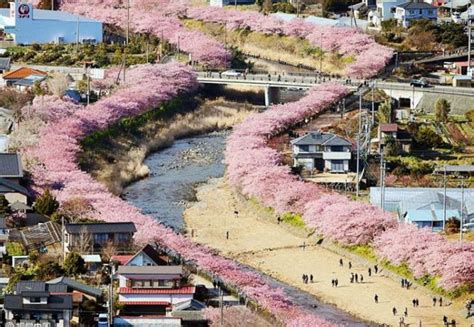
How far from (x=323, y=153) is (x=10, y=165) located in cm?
1086

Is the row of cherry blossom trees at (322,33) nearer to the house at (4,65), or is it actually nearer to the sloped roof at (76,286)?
the house at (4,65)

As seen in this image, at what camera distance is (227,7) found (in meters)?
84.7

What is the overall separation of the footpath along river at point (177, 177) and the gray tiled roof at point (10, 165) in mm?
4215

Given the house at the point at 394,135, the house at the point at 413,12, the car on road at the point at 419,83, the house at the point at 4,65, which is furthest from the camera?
the house at the point at 413,12

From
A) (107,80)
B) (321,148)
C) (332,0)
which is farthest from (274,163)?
(332,0)

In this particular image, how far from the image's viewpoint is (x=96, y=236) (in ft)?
140

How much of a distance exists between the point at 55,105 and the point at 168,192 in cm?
751

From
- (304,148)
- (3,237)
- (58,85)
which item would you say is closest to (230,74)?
(58,85)

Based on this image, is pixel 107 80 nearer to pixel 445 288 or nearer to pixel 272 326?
pixel 445 288

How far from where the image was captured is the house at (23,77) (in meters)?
64.8

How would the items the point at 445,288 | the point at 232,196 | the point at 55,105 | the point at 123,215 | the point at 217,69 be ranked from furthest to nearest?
the point at 217,69, the point at 55,105, the point at 232,196, the point at 123,215, the point at 445,288

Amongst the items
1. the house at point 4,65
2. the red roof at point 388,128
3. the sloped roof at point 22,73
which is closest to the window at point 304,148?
the red roof at point 388,128

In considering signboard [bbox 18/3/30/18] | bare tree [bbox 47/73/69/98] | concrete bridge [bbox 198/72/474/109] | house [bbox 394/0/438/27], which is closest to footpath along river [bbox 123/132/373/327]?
bare tree [bbox 47/73/69/98]

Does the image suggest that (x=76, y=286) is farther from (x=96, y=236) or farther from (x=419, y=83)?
(x=419, y=83)
